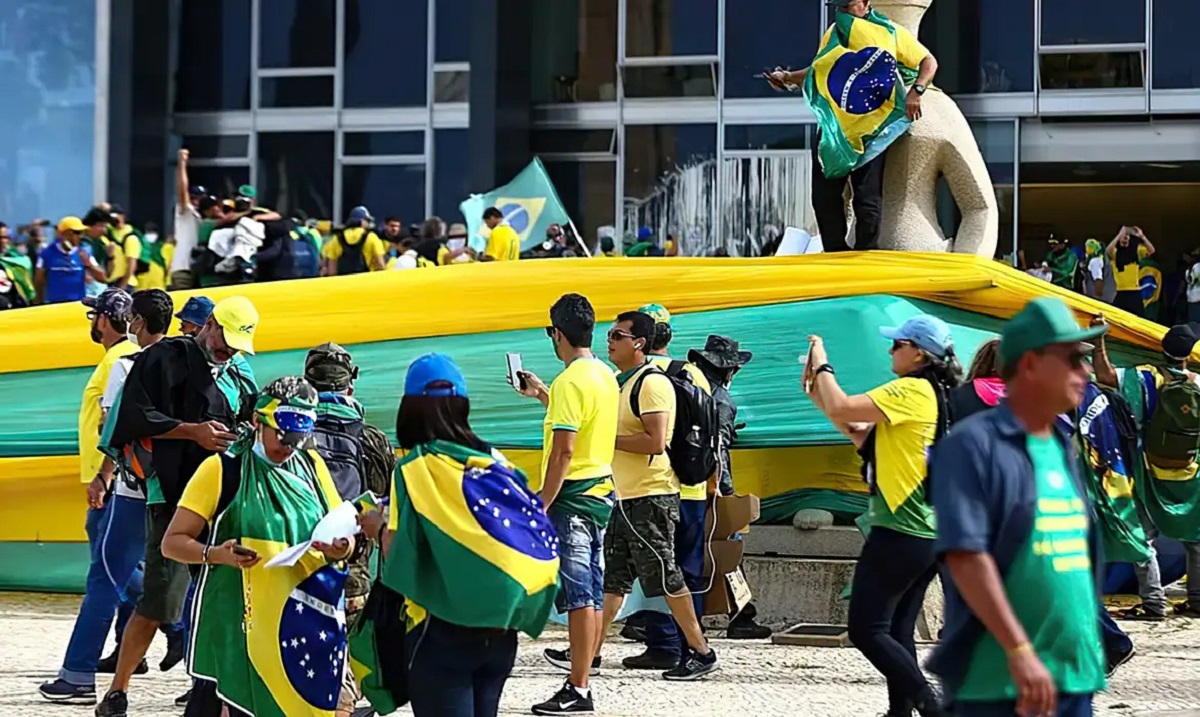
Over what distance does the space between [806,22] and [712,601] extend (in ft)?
53.4

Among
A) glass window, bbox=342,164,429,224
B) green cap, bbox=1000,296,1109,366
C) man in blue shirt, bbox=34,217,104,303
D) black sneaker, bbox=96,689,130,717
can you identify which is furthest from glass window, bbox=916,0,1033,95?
green cap, bbox=1000,296,1109,366

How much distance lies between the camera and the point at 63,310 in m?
12.0

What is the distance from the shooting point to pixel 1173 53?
2378 cm

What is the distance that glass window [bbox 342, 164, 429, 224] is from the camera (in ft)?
87.4

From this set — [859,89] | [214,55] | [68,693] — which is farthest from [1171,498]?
[214,55]

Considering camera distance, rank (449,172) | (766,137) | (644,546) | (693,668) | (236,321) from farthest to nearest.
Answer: (449,172), (766,137), (693,668), (644,546), (236,321)

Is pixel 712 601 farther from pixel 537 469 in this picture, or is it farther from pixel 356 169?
pixel 356 169

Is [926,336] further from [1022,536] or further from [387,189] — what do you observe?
[387,189]

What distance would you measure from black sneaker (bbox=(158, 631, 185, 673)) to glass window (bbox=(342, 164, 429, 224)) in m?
17.6

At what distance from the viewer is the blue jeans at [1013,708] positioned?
421cm

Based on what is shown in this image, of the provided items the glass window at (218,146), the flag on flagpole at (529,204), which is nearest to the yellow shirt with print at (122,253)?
the flag on flagpole at (529,204)

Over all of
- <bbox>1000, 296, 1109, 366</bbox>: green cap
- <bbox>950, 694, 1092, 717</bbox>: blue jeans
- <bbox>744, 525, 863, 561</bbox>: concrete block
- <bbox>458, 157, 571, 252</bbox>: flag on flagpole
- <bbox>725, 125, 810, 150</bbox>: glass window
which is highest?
<bbox>725, 125, 810, 150</bbox>: glass window

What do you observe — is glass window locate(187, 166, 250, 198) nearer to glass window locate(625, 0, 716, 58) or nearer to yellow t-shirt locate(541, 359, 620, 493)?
glass window locate(625, 0, 716, 58)

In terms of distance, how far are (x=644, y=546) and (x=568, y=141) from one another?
18.2 meters
